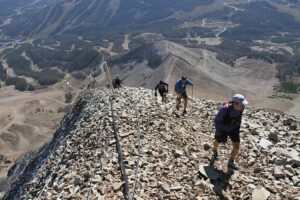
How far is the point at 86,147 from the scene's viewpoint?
17.4m

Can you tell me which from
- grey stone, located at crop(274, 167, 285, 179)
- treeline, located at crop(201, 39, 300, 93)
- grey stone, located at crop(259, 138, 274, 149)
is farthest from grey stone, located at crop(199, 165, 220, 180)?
treeline, located at crop(201, 39, 300, 93)

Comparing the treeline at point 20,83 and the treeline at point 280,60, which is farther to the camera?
the treeline at point 20,83

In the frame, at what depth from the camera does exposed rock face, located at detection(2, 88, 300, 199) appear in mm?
12273

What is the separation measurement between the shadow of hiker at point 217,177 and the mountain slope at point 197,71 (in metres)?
90.8

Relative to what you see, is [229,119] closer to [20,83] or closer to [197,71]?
[197,71]

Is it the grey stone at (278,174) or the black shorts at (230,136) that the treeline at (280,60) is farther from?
the black shorts at (230,136)

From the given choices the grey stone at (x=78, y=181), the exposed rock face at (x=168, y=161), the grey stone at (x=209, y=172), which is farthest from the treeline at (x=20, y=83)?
the grey stone at (x=209, y=172)

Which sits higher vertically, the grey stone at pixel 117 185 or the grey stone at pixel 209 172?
the grey stone at pixel 209 172

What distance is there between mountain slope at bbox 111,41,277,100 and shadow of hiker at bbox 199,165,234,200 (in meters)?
90.8

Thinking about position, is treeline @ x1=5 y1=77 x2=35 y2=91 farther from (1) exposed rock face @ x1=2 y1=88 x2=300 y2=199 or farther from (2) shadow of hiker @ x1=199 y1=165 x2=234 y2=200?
(2) shadow of hiker @ x1=199 y1=165 x2=234 y2=200

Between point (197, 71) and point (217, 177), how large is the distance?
11644 cm

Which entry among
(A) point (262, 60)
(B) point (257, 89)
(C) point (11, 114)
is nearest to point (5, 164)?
(C) point (11, 114)

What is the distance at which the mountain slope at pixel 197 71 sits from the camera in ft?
390

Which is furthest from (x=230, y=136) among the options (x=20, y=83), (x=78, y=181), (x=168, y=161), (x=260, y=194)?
(x=20, y=83)
